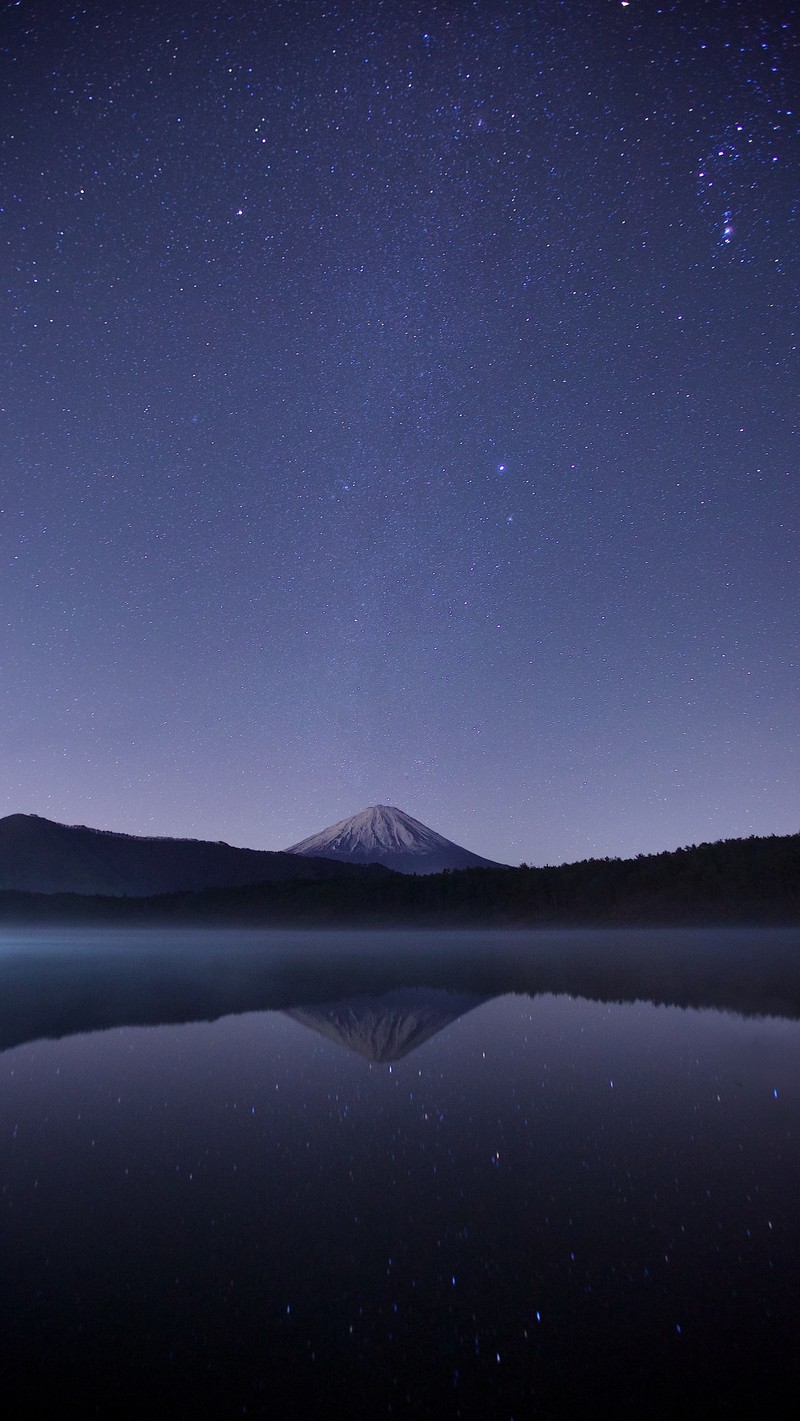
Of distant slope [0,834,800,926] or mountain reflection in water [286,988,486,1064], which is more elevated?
distant slope [0,834,800,926]

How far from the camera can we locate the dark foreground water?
4.95 m

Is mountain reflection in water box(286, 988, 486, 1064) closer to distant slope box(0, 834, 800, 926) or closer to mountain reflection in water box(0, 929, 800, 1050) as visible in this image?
mountain reflection in water box(0, 929, 800, 1050)

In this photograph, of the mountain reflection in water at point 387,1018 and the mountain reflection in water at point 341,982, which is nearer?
the mountain reflection in water at point 387,1018

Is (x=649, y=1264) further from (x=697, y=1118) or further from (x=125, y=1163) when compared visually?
(x=125, y=1163)

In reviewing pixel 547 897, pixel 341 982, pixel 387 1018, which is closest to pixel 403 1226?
pixel 387 1018

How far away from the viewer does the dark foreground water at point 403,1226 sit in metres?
4.95

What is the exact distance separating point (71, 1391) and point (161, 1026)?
1654 centimetres

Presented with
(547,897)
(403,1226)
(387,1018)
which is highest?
(547,897)

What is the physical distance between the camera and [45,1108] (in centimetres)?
1162

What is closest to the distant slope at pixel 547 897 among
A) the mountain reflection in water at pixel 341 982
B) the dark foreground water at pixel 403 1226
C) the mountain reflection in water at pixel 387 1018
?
the mountain reflection in water at pixel 341 982

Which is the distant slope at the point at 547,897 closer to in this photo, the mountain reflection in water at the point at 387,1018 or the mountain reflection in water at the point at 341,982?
the mountain reflection in water at the point at 341,982

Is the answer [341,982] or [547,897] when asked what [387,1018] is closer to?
[341,982]

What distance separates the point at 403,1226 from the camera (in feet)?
24.3

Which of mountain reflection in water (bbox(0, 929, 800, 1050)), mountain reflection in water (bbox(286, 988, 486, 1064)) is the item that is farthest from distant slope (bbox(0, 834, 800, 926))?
mountain reflection in water (bbox(286, 988, 486, 1064))
